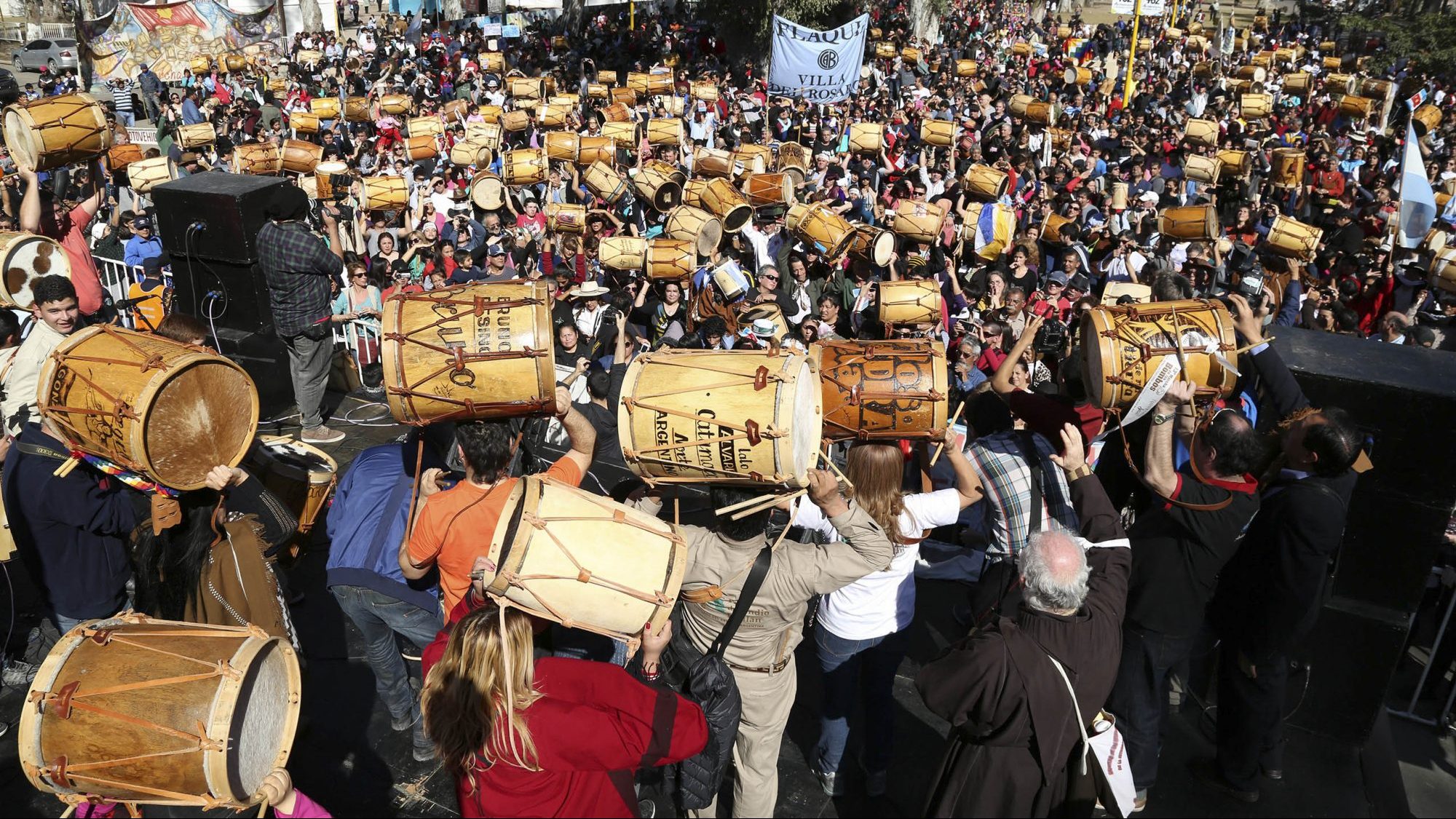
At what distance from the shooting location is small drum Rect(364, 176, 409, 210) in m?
13.1

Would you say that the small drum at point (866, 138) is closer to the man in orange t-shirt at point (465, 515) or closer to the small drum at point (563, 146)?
the small drum at point (563, 146)

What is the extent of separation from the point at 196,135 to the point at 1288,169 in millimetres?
18969

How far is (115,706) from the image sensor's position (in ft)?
10.4

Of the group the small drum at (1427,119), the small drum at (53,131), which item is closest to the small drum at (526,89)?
the small drum at (53,131)

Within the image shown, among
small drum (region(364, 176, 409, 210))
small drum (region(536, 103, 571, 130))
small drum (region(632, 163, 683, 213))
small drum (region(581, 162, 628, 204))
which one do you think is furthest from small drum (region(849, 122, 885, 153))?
small drum (region(364, 176, 409, 210))

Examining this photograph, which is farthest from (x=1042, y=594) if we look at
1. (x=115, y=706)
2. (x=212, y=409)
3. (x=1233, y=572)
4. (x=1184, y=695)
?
(x=212, y=409)

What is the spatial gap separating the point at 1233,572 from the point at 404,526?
3.79 meters

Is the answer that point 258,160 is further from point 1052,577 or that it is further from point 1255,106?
point 1255,106

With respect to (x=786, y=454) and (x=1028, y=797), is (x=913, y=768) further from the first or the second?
(x=786, y=454)

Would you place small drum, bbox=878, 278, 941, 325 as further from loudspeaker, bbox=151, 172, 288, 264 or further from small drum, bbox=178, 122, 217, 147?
A: small drum, bbox=178, 122, 217, 147

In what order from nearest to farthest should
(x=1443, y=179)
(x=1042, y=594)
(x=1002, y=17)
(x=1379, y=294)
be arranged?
(x=1042, y=594) → (x=1379, y=294) → (x=1443, y=179) → (x=1002, y=17)

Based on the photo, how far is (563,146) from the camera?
1568cm

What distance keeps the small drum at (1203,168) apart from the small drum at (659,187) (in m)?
7.59

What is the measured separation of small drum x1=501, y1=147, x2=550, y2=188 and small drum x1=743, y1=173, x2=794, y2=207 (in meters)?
3.27
